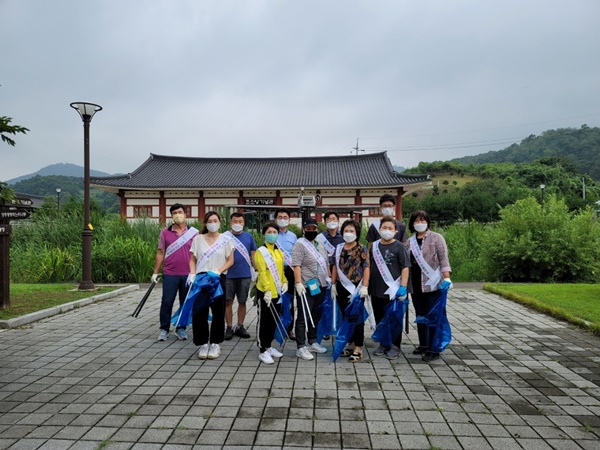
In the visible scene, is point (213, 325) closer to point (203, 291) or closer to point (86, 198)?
point (203, 291)

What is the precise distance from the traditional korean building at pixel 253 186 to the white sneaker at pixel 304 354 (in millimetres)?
19450

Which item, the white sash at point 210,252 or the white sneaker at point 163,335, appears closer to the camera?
the white sash at point 210,252

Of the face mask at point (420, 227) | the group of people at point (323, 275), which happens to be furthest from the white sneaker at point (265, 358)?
the face mask at point (420, 227)

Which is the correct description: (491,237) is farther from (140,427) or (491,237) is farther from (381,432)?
(140,427)

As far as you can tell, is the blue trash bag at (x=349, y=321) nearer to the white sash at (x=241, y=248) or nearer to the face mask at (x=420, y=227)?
the face mask at (x=420, y=227)

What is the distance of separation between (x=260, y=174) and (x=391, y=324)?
24.7 metres

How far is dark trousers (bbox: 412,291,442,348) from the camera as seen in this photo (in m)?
5.02

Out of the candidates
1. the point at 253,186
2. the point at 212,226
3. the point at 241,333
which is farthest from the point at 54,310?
the point at 253,186

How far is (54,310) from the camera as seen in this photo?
743 centimetres

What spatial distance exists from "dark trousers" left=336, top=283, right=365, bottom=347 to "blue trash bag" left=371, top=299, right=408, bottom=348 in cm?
20

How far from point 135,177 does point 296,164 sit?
35.8 feet

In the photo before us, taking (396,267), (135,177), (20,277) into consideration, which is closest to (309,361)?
(396,267)

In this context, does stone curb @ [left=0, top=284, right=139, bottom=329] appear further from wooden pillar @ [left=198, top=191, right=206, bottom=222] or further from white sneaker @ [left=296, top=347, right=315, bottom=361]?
wooden pillar @ [left=198, top=191, right=206, bottom=222]

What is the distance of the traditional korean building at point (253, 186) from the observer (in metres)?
25.9
